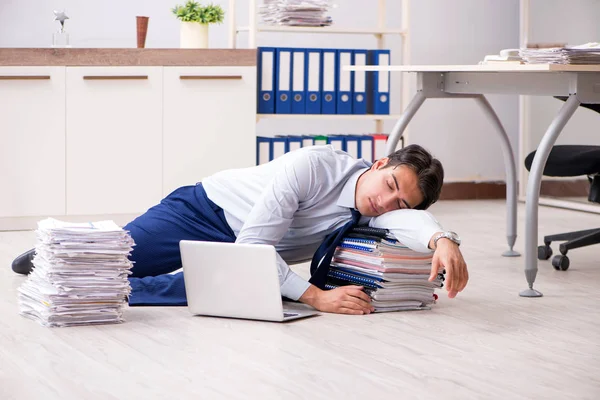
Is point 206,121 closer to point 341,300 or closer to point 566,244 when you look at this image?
point 566,244

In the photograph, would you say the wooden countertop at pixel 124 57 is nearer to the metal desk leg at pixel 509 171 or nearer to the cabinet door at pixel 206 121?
the cabinet door at pixel 206 121

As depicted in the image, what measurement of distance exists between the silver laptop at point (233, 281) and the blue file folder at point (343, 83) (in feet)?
8.17

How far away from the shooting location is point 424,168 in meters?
2.69

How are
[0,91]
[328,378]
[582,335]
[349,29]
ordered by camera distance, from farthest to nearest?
[349,29]
[0,91]
[582,335]
[328,378]

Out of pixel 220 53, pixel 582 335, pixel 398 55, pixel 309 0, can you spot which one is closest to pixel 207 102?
pixel 220 53

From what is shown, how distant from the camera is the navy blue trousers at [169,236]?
2996 mm

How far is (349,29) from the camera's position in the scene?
508 centimetres

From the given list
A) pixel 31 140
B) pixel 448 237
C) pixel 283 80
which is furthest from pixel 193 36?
pixel 448 237

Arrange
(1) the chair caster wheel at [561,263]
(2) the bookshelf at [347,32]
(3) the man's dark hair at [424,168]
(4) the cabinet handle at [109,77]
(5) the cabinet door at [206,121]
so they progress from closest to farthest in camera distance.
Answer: (3) the man's dark hair at [424,168] → (1) the chair caster wheel at [561,263] → (4) the cabinet handle at [109,77] → (5) the cabinet door at [206,121] → (2) the bookshelf at [347,32]

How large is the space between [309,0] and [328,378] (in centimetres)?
312

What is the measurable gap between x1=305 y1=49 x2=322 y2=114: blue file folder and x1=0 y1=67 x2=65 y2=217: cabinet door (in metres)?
1.23

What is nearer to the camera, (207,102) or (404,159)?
(404,159)

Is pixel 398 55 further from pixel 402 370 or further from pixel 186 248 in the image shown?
pixel 402 370

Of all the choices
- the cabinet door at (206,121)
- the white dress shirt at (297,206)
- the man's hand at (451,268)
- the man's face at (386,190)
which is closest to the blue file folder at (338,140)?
the cabinet door at (206,121)
